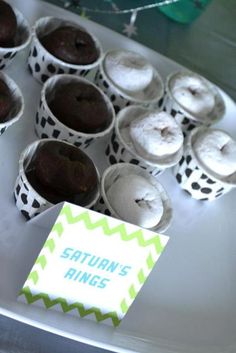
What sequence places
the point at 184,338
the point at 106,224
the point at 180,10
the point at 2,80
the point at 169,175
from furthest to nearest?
the point at 180,10, the point at 169,175, the point at 2,80, the point at 184,338, the point at 106,224

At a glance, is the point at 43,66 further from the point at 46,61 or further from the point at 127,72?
the point at 127,72

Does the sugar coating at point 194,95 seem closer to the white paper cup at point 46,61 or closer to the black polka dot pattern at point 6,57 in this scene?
the white paper cup at point 46,61

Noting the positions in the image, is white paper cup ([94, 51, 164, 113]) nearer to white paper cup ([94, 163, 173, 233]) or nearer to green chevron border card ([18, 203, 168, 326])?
white paper cup ([94, 163, 173, 233])

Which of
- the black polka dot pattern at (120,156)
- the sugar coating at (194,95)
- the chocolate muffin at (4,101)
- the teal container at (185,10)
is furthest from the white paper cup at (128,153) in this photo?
the teal container at (185,10)

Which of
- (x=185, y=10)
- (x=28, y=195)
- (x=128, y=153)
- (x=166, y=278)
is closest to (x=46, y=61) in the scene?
(x=128, y=153)

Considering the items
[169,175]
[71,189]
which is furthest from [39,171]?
[169,175]

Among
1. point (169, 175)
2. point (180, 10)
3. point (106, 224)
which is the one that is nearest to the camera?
point (106, 224)

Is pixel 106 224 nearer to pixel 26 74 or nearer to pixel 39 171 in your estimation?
pixel 39 171
